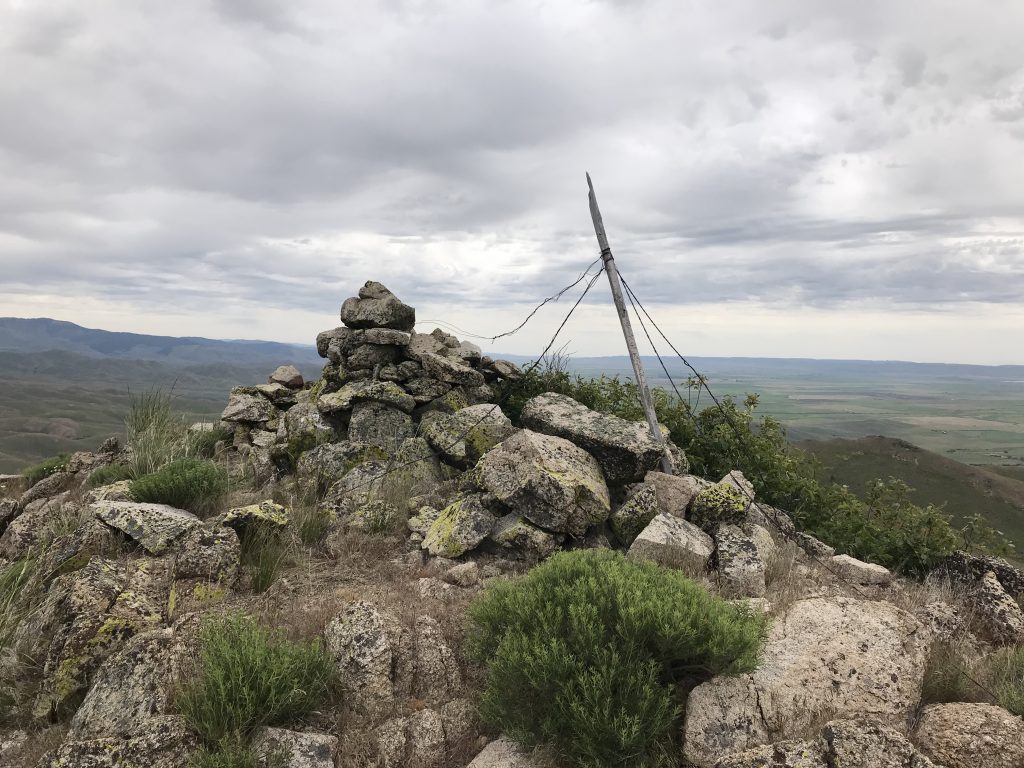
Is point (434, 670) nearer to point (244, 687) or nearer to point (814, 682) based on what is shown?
point (244, 687)

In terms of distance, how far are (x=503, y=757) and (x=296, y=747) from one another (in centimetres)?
170

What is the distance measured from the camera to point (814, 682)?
500 cm

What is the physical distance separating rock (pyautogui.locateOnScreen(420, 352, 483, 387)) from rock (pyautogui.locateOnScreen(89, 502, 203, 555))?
6.08 metres

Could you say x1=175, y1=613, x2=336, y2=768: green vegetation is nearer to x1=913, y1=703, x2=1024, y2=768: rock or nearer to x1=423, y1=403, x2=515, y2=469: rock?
x1=913, y1=703, x2=1024, y2=768: rock

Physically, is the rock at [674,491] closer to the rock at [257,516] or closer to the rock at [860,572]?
the rock at [860,572]

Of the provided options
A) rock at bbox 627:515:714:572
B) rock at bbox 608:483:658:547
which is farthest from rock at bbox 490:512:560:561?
rock at bbox 627:515:714:572

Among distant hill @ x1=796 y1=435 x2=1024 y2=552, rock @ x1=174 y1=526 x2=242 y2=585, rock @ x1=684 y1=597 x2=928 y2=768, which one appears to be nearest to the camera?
rock @ x1=684 y1=597 x2=928 y2=768

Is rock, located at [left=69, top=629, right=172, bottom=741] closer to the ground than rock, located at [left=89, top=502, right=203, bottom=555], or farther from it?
closer to the ground

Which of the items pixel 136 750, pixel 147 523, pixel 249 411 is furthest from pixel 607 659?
pixel 249 411

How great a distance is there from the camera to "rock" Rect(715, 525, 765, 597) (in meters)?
7.57

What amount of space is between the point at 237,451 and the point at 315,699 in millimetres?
10513

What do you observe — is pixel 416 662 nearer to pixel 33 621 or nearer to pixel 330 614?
pixel 330 614

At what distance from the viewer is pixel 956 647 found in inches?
238

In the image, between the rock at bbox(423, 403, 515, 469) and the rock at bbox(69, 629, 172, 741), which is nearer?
the rock at bbox(69, 629, 172, 741)
